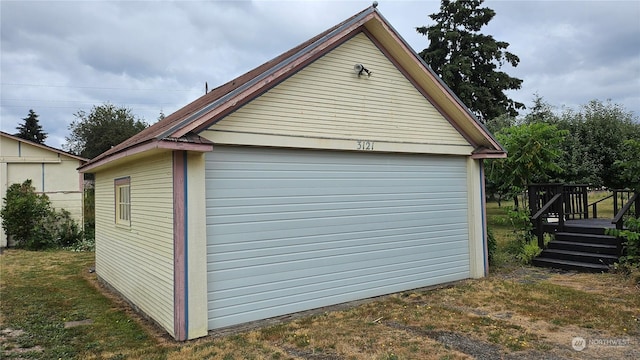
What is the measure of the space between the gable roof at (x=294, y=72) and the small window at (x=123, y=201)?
0.53 m

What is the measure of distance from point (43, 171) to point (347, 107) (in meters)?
13.9

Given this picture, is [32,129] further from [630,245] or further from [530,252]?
[630,245]

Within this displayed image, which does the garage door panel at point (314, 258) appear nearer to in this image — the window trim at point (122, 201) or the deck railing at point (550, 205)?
the window trim at point (122, 201)

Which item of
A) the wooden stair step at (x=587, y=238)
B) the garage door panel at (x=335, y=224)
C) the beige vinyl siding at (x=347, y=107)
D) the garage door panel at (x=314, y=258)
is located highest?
the beige vinyl siding at (x=347, y=107)

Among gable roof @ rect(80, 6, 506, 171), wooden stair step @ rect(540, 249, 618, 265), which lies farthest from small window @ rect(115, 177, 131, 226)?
wooden stair step @ rect(540, 249, 618, 265)

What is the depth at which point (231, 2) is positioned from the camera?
12367 mm

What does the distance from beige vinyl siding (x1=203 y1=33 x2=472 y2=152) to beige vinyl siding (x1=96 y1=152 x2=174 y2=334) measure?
1252mm

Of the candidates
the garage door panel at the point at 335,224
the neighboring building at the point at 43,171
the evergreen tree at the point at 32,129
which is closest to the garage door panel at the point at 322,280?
the garage door panel at the point at 335,224

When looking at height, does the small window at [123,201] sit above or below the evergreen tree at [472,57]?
below

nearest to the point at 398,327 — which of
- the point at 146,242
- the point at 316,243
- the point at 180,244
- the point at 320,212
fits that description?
the point at 316,243

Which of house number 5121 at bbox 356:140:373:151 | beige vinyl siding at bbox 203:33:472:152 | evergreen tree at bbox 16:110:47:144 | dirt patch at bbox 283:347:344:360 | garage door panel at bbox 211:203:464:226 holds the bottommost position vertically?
dirt patch at bbox 283:347:344:360

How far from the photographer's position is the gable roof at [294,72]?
5.26 meters

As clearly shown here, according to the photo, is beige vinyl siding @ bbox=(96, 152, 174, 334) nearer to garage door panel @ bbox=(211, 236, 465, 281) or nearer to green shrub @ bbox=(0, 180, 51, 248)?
garage door panel @ bbox=(211, 236, 465, 281)

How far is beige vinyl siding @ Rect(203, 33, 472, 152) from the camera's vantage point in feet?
20.1
